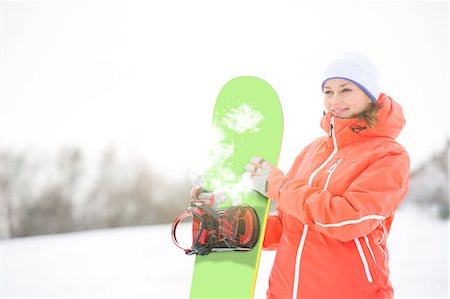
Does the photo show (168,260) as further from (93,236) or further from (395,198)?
(395,198)

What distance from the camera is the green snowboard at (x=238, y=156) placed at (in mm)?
1794

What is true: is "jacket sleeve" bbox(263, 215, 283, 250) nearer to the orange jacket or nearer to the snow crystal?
the orange jacket

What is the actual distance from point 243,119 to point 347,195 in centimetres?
82

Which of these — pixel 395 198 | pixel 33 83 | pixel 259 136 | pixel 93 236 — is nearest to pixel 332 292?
pixel 395 198

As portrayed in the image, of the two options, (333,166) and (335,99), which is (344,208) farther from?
(335,99)

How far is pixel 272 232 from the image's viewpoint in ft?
5.72

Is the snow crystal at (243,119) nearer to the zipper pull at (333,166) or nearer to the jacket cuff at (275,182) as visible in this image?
the jacket cuff at (275,182)

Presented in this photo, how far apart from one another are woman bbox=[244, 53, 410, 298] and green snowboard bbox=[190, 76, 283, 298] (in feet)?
0.98

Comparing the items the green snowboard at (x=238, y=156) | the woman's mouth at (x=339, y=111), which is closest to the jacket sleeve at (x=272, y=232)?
the green snowboard at (x=238, y=156)

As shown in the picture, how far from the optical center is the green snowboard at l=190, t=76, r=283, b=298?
1794 millimetres

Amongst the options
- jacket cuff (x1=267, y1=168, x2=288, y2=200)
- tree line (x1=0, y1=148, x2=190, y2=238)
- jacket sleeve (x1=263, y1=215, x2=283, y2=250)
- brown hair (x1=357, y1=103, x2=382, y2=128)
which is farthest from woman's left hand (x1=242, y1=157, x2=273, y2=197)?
tree line (x1=0, y1=148, x2=190, y2=238)

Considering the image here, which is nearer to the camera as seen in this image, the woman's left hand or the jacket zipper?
the jacket zipper

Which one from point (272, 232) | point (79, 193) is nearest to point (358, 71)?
point (272, 232)

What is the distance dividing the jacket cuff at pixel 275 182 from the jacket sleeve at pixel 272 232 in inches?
10.3
